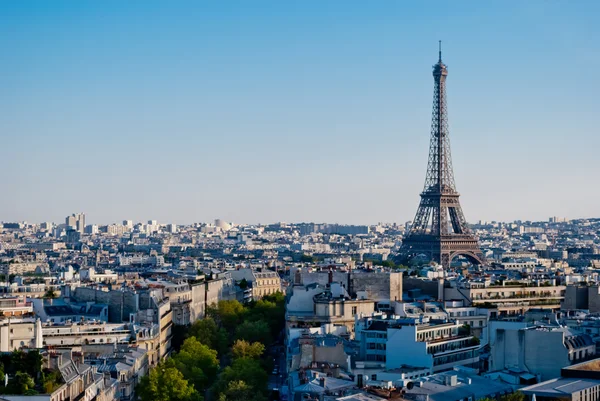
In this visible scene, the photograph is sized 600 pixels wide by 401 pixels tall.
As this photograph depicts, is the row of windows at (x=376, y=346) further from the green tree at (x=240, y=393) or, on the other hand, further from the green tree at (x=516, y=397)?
the green tree at (x=516, y=397)

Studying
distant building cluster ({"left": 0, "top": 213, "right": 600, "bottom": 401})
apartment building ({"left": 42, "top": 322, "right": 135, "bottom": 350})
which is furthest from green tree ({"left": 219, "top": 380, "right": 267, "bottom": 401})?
apartment building ({"left": 42, "top": 322, "right": 135, "bottom": 350})

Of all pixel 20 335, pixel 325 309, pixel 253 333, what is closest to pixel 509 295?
pixel 325 309

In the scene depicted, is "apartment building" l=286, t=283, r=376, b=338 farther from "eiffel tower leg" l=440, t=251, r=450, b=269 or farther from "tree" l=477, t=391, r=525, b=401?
"eiffel tower leg" l=440, t=251, r=450, b=269

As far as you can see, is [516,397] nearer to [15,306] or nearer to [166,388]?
[166,388]

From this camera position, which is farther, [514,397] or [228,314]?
[228,314]

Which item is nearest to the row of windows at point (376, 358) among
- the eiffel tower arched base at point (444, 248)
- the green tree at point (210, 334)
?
the green tree at point (210, 334)

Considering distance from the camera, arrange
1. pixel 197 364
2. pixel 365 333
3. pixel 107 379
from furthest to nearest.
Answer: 1. pixel 197 364
2. pixel 365 333
3. pixel 107 379
